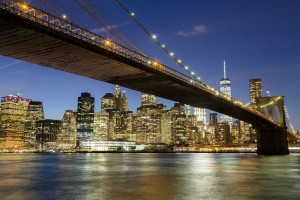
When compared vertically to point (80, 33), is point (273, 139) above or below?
below

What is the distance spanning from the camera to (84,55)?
124 ft

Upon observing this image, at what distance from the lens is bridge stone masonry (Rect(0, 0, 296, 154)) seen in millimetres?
30094

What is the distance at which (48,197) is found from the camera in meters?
16.6

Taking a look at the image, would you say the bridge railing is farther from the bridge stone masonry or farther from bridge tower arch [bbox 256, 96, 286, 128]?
bridge tower arch [bbox 256, 96, 286, 128]

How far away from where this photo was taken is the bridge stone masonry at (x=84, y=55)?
30094mm

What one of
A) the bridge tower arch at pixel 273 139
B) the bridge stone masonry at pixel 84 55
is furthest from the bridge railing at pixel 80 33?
the bridge tower arch at pixel 273 139

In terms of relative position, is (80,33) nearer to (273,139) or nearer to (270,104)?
(273,139)

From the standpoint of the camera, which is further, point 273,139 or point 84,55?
point 273,139

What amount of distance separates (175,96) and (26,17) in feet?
110

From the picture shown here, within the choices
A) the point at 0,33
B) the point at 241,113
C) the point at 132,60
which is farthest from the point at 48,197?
the point at 241,113

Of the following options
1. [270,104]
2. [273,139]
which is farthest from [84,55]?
[270,104]

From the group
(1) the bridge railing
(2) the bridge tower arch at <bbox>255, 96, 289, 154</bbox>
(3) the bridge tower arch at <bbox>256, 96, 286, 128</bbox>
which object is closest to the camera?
(1) the bridge railing

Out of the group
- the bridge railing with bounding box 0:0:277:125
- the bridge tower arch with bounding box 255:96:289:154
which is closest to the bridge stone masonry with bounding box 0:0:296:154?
the bridge railing with bounding box 0:0:277:125

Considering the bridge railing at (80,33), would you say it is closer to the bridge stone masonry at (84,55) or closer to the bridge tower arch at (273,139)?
the bridge stone masonry at (84,55)
